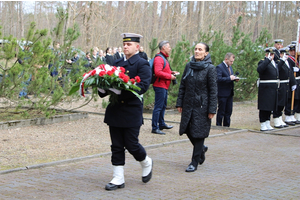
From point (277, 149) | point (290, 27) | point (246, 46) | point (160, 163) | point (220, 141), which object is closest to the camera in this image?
→ point (160, 163)

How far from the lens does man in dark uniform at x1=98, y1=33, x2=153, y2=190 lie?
512 centimetres

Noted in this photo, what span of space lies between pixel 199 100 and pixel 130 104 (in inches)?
57.0

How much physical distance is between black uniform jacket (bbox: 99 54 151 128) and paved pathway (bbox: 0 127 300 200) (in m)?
0.87

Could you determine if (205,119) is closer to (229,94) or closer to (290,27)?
(229,94)

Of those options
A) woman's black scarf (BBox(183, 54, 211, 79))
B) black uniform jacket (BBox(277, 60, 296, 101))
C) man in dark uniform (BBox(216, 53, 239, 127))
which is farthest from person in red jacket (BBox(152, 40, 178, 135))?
black uniform jacket (BBox(277, 60, 296, 101))

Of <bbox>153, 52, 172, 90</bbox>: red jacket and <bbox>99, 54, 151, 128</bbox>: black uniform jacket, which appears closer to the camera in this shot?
<bbox>99, 54, 151, 128</bbox>: black uniform jacket

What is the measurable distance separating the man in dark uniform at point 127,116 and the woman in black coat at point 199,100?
120 cm

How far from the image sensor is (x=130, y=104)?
5172mm

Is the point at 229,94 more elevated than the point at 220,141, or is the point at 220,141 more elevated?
the point at 229,94

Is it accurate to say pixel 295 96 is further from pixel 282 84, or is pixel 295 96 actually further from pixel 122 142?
pixel 122 142

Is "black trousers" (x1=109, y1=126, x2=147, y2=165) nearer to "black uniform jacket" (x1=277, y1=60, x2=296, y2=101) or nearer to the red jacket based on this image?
the red jacket

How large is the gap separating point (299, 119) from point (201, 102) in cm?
717

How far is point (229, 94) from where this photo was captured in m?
10.2

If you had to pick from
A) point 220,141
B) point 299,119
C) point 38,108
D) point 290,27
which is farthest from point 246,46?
point 290,27
